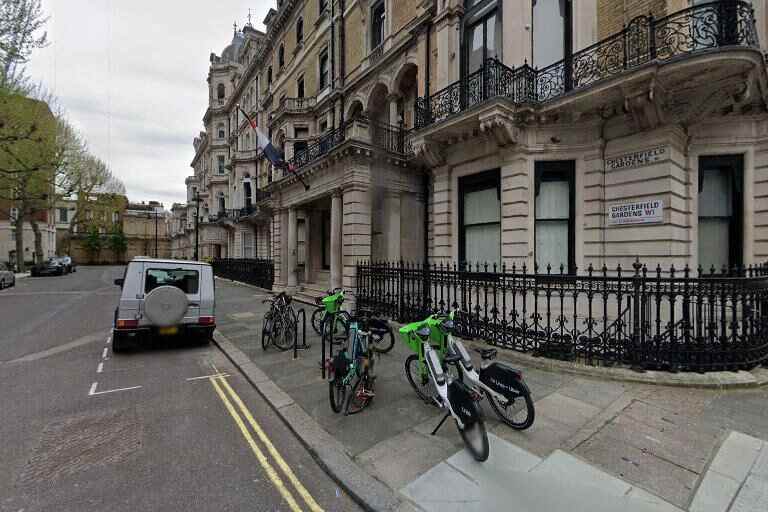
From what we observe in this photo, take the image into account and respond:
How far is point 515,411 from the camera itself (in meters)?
→ 3.94

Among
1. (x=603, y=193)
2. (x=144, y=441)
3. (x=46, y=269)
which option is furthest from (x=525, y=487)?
(x=46, y=269)

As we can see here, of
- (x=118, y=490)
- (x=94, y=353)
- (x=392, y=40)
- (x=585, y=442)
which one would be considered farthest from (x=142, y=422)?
(x=392, y=40)

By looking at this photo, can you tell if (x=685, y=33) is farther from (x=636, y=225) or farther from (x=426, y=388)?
(x=426, y=388)

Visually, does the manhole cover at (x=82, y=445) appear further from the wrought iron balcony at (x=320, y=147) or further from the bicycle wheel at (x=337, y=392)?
the wrought iron balcony at (x=320, y=147)

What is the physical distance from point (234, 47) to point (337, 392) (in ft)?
160

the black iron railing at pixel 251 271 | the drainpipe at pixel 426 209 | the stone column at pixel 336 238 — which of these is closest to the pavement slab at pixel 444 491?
the stone column at pixel 336 238

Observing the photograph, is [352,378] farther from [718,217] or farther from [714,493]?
[718,217]

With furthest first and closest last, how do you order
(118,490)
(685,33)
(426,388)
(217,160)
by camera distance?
(217,160) → (685,33) → (426,388) → (118,490)

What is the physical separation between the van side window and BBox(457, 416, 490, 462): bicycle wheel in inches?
258

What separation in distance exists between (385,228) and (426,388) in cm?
822

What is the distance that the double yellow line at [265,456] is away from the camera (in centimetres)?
281

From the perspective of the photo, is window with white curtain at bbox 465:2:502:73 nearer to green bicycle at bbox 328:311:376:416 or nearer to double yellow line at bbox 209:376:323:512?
green bicycle at bbox 328:311:376:416

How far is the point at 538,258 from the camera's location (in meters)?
8.41

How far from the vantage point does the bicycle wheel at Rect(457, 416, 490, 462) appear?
3.06 metres
